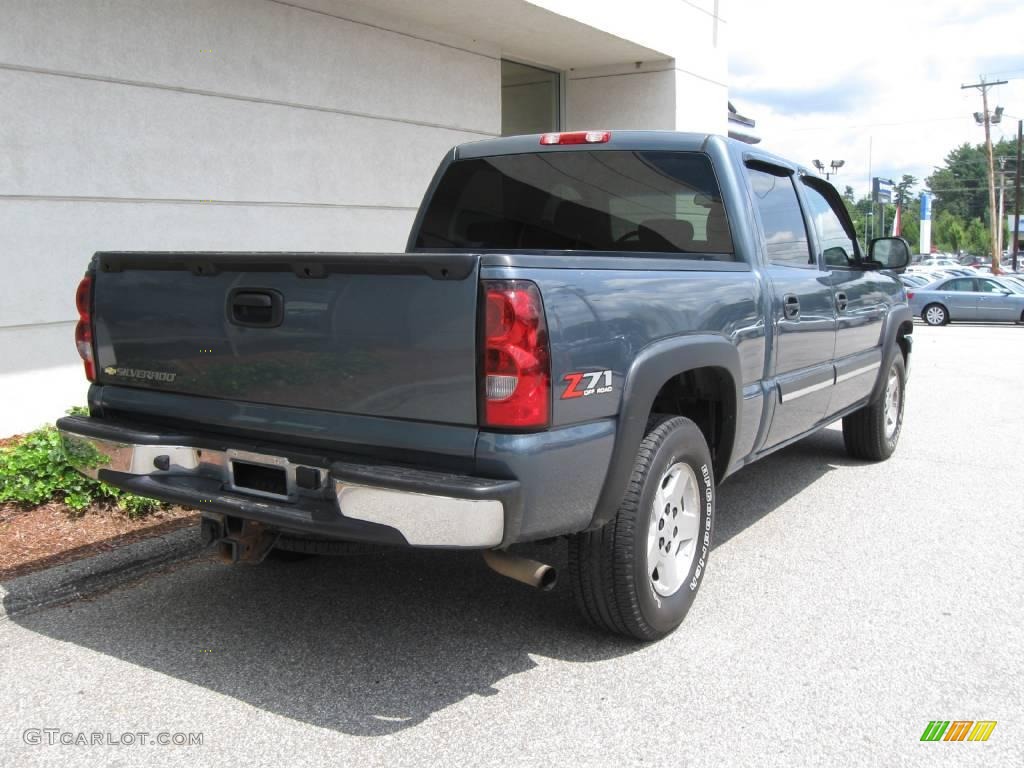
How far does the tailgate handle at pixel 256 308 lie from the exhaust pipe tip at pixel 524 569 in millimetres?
1099

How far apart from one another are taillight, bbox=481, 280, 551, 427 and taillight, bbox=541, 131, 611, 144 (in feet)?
6.57


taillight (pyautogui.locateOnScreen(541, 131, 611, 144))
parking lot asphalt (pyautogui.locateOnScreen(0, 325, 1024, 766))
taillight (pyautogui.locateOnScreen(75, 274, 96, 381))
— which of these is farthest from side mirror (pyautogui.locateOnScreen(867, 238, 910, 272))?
taillight (pyautogui.locateOnScreen(75, 274, 96, 381))

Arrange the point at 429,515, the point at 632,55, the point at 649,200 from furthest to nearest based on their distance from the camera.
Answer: the point at 632,55 → the point at 649,200 → the point at 429,515

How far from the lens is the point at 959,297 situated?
25734mm

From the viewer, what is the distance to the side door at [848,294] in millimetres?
5586

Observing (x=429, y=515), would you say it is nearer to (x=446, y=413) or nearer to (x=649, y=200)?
(x=446, y=413)

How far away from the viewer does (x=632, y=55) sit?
12.6 m

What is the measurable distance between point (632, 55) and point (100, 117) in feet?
25.0

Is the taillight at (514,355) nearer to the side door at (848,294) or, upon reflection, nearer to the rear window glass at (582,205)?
the rear window glass at (582,205)

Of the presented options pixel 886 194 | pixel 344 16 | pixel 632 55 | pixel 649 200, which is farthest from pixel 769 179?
pixel 886 194

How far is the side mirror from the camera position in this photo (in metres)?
6.21

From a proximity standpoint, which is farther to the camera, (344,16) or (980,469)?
(344,16)

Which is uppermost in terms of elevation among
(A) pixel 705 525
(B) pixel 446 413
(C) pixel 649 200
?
(C) pixel 649 200

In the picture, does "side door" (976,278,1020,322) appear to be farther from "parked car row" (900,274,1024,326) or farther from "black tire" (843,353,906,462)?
"black tire" (843,353,906,462)
